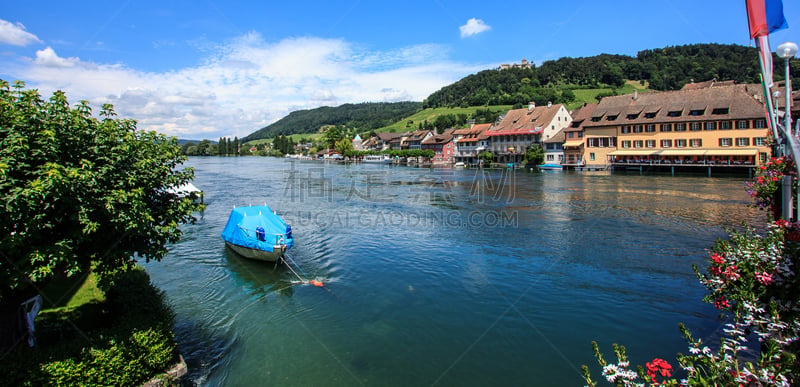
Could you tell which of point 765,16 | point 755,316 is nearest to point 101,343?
point 755,316

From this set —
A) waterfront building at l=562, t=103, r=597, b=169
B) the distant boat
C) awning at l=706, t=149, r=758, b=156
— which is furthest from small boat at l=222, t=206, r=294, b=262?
the distant boat

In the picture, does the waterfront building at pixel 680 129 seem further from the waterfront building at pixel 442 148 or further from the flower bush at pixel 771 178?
the flower bush at pixel 771 178

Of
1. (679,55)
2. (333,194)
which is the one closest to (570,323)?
(333,194)

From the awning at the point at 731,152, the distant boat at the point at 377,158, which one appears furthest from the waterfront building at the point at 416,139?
the awning at the point at 731,152

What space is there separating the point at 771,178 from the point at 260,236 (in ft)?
61.5

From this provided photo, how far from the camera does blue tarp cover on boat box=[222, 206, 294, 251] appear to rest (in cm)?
1991

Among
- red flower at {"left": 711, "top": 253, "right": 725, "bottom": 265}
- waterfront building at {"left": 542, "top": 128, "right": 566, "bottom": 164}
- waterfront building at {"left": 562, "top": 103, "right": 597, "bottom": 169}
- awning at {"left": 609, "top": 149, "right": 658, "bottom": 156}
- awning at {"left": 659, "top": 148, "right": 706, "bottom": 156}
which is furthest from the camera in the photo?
waterfront building at {"left": 542, "top": 128, "right": 566, "bottom": 164}

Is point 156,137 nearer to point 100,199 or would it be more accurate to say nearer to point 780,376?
point 100,199

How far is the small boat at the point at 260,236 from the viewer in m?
19.8

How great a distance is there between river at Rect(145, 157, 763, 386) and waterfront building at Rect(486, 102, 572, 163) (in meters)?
64.0

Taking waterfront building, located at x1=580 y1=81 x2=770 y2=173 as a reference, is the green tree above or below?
below

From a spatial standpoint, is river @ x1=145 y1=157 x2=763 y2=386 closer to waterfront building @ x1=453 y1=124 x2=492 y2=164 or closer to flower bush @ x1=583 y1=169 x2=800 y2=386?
flower bush @ x1=583 y1=169 x2=800 y2=386

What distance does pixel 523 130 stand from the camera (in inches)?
3873

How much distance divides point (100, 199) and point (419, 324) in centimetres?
975
